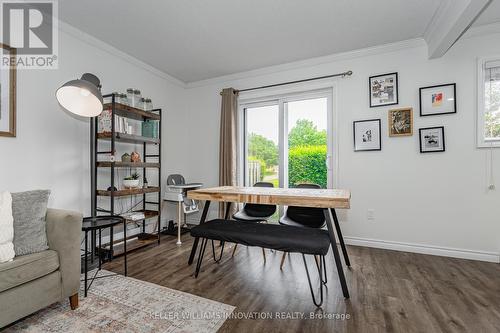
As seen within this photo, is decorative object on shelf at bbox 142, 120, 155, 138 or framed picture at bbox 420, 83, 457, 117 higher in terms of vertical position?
framed picture at bbox 420, 83, 457, 117

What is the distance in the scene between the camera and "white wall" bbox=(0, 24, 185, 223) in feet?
7.26

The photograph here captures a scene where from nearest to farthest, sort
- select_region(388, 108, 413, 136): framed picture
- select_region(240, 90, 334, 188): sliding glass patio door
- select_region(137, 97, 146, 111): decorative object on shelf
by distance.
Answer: select_region(388, 108, 413, 136): framed picture → select_region(137, 97, 146, 111): decorative object on shelf → select_region(240, 90, 334, 188): sliding glass patio door

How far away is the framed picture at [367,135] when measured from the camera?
3025mm

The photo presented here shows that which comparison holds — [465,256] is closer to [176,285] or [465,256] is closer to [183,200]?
[176,285]

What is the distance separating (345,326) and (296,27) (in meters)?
Result: 2.83

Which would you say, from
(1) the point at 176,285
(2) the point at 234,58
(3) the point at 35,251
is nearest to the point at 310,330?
(1) the point at 176,285

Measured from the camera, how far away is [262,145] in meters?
3.86

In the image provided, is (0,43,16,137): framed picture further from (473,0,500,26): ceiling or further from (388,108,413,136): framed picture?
(473,0,500,26): ceiling

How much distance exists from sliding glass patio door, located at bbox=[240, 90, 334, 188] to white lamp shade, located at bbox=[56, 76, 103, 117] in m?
2.26

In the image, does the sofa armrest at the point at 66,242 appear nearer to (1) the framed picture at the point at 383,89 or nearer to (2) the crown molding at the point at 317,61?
(2) the crown molding at the point at 317,61

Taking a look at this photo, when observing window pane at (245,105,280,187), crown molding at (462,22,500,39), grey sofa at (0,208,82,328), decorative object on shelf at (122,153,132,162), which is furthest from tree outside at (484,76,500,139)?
decorative object on shelf at (122,153,132,162)

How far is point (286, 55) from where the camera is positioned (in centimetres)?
329

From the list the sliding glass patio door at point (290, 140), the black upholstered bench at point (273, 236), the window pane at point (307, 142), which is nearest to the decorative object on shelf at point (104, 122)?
the black upholstered bench at point (273, 236)

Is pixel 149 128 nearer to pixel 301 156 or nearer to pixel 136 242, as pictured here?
pixel 136 242
